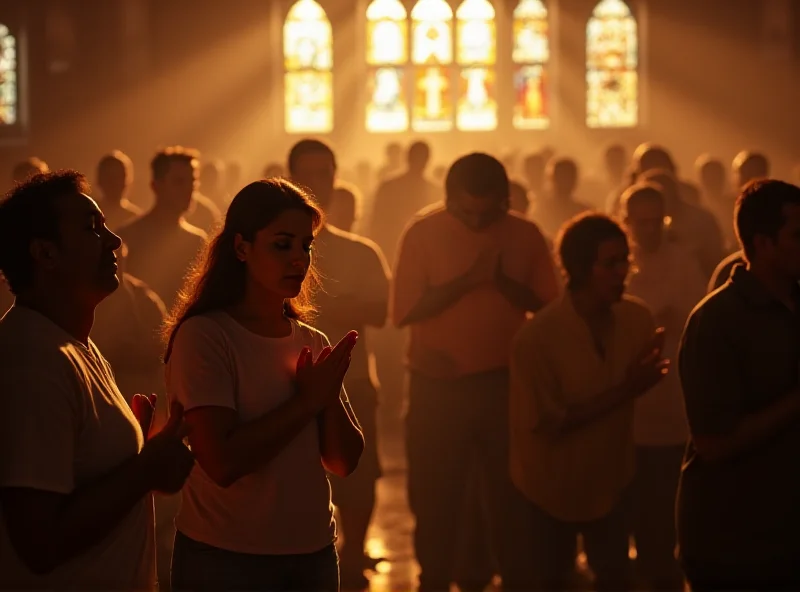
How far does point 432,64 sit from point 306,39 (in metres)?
2.50

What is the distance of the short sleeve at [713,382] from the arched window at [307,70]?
23.4 metres

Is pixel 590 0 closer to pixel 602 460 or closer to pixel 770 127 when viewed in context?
pixel 770 127

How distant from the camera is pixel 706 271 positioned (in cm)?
793

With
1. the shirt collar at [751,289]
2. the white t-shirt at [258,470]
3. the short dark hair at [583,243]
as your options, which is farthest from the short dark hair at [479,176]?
the white t-shirt at [258,470]

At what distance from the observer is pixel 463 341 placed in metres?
6.10

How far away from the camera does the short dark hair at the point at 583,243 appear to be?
16.6 ft

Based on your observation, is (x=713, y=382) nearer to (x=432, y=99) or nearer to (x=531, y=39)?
(x=432, y=99)

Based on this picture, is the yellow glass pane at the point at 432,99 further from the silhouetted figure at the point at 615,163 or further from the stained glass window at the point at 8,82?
the silhouetted figure at the point at 615,163

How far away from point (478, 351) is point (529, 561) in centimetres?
127

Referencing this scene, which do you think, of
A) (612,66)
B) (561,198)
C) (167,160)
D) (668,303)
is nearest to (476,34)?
(612,66)

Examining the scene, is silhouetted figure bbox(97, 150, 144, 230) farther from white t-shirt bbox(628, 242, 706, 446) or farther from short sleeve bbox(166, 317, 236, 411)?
short sleeve bbox(166, 317, 236, 411)

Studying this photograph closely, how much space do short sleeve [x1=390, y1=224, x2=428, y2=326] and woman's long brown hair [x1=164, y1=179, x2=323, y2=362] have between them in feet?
9.38

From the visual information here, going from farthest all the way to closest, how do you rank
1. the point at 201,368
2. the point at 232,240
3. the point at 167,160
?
the point at 167,160, the point at 232,240, the point at 201,368

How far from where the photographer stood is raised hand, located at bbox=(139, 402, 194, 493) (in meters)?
2.80
